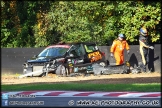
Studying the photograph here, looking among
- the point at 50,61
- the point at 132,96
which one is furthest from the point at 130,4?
the point at 132,96

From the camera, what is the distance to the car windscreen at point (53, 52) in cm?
2414

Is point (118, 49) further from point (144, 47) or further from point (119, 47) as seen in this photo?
point (144, 47)

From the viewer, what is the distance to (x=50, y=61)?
75.7 feet

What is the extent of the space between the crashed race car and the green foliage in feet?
9.79

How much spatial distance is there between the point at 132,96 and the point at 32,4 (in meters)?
22.5

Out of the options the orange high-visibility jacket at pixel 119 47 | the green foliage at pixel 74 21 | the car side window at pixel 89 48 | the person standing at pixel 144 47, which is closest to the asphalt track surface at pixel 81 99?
the car side window at pixel 89 48

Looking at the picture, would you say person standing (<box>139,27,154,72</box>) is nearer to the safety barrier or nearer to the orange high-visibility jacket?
the safety barrier

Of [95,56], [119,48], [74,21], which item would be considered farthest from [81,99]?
[74,21]

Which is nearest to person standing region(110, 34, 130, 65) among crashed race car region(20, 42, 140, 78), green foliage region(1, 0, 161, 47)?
crashed race car region(20, 42, 140, 78)

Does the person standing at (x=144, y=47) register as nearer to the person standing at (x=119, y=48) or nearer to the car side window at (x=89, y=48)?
the person standing at (x=119, y=48)

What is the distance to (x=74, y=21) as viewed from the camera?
29594 mm

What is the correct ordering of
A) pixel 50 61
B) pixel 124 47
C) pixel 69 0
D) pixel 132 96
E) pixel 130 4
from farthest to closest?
pixel 69 0 → pixel 130 4 → pixel 124 47 → pixel 50 61 → pixel 132 96

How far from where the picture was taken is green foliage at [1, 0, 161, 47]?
26.7m

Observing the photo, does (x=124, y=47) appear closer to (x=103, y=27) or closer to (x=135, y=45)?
(x=135, y=45)
